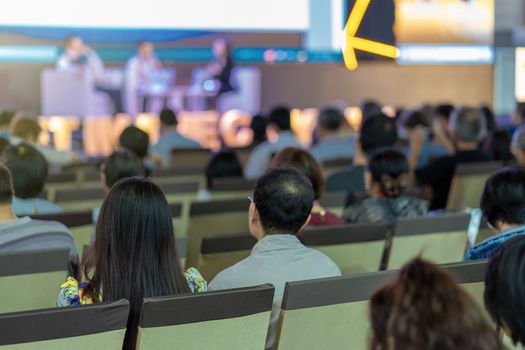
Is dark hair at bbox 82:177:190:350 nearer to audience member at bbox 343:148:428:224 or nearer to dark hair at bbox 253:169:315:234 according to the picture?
dark hair at bbox 253:169:315:234

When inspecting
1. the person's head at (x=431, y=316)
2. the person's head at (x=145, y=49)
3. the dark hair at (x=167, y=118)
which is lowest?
the dark hair at (x=167, y=118)

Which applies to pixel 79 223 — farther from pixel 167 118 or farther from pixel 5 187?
pixel 167 118

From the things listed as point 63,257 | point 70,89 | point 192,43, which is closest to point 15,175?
point 63,257

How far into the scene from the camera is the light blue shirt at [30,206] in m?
4.49

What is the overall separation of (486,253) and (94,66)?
9.46 m

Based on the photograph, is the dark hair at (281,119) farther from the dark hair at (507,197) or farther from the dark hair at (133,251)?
the dark hair at (133,251)

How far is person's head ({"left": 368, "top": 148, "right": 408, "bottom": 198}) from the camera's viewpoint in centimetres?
471

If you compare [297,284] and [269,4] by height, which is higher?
[269,4]

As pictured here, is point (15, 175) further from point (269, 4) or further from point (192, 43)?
point (192, 43)

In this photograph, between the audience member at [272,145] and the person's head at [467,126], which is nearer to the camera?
the person's head at [467,126]

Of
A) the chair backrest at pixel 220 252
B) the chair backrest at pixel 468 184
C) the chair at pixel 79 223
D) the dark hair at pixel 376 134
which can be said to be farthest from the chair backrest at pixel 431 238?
the dark hair at pixel 376 134

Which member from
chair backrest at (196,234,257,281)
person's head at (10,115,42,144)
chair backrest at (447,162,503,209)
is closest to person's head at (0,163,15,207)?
chair backrest at (196,234,257,281)

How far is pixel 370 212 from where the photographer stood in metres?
4.70

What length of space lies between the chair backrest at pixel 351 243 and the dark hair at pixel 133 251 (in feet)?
3.85
